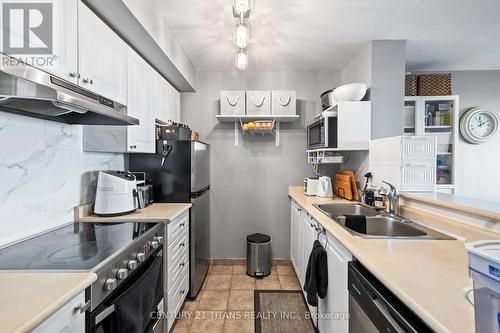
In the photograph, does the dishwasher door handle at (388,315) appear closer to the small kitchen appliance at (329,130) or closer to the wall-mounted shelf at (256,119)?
the small kitchen appliance at (329,130)

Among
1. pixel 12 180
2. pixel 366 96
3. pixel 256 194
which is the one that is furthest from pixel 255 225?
pixel 12 180

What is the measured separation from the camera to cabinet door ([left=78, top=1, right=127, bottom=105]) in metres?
1.27

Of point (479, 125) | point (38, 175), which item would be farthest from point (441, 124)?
point (38, 175)

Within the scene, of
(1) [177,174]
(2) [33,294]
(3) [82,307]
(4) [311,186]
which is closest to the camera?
(2) [33,294]

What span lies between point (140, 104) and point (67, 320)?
5.20ft

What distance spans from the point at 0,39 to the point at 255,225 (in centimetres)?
268

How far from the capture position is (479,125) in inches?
116

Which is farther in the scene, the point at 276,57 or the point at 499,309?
the point at 276,57

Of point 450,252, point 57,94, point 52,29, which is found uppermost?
point 52,29

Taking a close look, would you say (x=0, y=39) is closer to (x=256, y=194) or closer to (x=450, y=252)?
(x=450, y=252)

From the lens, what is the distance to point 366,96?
2.24 m

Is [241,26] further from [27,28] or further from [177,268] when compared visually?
[177,268]

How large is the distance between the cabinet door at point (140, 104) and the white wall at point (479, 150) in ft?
12.4

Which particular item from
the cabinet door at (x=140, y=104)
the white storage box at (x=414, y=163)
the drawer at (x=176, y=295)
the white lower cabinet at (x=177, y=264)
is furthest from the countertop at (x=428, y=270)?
the cabinet door at (x=140, y=104)
